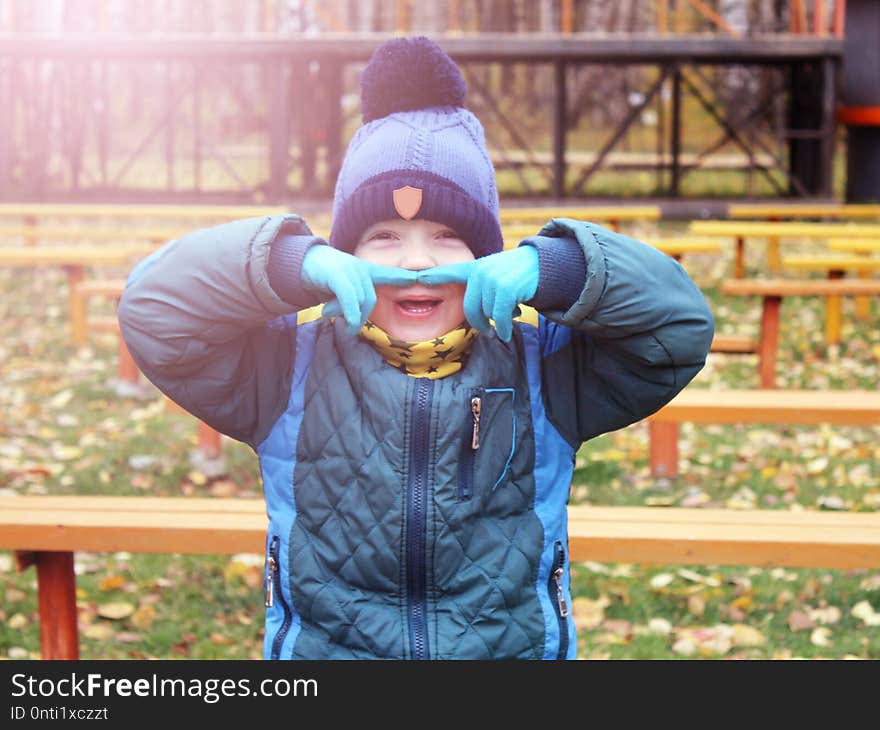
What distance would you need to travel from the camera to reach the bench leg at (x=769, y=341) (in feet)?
21.3

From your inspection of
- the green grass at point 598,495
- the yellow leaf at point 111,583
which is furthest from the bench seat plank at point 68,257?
the yellow leaf at point 111,583

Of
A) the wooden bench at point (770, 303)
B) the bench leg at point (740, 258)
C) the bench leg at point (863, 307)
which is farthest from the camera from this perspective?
the bench leg at point (740, 258)

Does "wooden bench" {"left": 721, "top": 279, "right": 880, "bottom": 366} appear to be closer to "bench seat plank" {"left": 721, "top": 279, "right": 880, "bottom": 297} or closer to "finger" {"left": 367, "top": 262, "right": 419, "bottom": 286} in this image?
"bench seat plank" {"left": 721, "top": 279, "right": 880, "bottom": 297}

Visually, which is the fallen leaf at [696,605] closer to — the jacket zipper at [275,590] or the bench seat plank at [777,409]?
the bench seat plank at [777,409]

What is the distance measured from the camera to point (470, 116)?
2229 millimetres

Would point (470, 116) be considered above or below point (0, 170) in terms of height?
above

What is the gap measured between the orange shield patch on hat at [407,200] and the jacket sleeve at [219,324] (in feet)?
0.52

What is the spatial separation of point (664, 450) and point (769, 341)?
161 cm

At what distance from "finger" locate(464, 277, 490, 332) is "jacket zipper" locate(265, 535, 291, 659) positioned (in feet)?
1.68

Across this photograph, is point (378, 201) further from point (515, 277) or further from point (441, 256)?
point (515, 277)

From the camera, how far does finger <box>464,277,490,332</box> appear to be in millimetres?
1931
